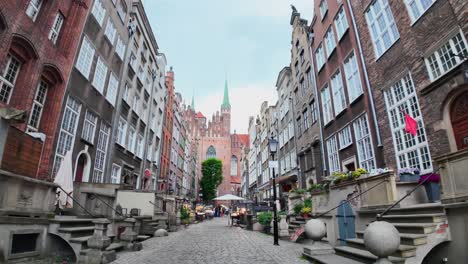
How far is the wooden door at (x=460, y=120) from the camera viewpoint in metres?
7.87

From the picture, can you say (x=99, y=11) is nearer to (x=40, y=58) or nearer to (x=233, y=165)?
(x=40, y=58)

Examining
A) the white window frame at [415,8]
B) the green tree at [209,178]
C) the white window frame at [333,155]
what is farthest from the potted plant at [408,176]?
the green tree at [209,178]

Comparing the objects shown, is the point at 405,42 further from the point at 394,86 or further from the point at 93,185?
the point at 93,185

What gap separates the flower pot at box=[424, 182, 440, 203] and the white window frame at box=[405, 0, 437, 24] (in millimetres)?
6123

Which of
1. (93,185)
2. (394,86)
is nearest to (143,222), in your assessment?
(93,185)

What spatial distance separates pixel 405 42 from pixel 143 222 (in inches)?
600

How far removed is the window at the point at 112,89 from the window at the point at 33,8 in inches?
251

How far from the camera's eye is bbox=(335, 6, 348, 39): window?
1516 cm

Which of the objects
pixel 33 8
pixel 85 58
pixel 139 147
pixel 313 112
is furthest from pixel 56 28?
pixel 313 112

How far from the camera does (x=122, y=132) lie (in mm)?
19531

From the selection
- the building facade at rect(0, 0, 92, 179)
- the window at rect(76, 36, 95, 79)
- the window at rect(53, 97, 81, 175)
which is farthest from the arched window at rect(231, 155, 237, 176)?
the building facade at rect(0, 0, 92, 179)

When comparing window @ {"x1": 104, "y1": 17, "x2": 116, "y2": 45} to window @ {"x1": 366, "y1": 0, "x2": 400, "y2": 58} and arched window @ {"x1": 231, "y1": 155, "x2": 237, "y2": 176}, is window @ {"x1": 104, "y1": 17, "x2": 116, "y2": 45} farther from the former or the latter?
arched window @ {"x1": 231, "y1": 155, "x2": 237, "y2": 176}

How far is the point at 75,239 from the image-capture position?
680cm

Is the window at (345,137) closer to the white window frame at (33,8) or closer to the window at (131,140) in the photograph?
the window at (131,140)
